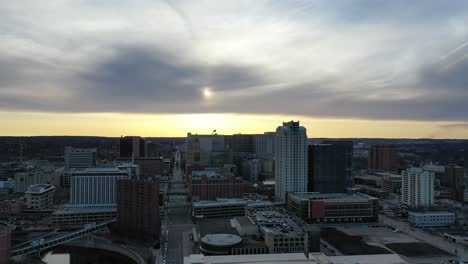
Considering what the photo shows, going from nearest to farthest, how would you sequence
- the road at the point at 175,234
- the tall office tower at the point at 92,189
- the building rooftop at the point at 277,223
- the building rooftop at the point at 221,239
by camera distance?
1. the building rooftop at the point at 221,239
2. the building rooftop at the point at 277,223
3. the road at the point at 175,234
4. the tall office tower at the point at 92,189

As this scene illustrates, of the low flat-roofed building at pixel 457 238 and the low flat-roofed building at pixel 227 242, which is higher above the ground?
the low flat-roofed building at pixel 227 242

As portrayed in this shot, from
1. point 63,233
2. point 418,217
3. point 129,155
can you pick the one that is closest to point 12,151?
point 129,155

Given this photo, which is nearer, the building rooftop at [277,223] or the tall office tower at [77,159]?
the building rooftop at [277,223]

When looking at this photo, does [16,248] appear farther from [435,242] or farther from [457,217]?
[457,217]

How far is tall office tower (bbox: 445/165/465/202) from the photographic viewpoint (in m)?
59.7

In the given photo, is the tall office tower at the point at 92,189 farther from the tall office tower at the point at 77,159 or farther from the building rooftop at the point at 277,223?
the tall office tower at the point at 77,159

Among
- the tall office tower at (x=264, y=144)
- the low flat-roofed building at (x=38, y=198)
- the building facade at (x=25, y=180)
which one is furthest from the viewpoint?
the tall office tower at (x=264, y=144)

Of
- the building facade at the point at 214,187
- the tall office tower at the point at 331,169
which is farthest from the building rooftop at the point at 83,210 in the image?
the tall office tower at the point at 331,169

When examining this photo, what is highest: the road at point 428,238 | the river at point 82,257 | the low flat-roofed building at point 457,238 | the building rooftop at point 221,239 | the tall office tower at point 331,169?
the tall office tower at point 331,169

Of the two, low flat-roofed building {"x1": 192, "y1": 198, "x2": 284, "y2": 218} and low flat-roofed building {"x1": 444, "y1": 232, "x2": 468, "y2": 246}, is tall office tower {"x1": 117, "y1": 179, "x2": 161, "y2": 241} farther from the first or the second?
low flat-roofed building {"x1": 444, "y1": 232, "x2": 468, "y2": 246}

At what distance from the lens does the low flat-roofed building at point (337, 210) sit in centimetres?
4641

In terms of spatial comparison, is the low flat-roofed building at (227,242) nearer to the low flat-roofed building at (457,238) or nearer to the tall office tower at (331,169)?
the low flat-roofed building at (457,238)

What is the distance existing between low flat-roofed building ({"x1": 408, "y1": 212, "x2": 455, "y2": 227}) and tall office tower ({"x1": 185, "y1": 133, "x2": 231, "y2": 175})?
145 ft

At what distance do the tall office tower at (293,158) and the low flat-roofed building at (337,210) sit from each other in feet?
20.2
